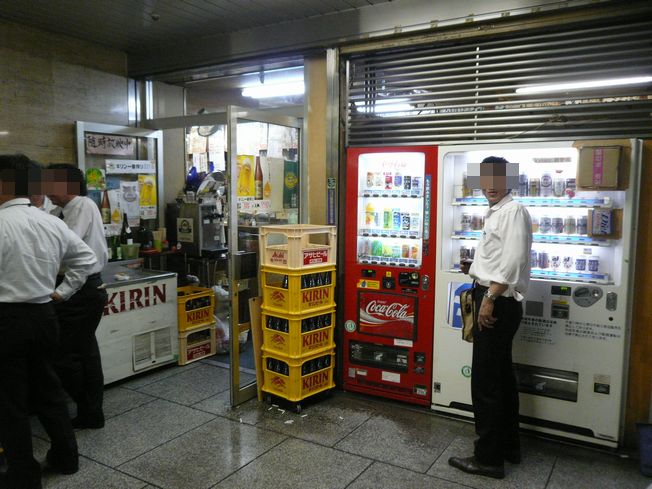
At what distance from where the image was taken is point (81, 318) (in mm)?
3613

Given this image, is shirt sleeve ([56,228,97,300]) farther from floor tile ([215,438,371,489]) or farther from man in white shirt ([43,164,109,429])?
floor tile ([215,438,371,489])

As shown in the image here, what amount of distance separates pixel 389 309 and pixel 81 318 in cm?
236

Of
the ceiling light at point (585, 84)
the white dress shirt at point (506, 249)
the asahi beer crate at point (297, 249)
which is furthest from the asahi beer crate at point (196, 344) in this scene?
the ceiling light at point (585, 84)

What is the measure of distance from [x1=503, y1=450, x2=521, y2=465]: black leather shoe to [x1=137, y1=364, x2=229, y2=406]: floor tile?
241 centimetres

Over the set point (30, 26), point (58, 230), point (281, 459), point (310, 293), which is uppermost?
point (30, 26)

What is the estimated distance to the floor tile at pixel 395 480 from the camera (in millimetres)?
3049

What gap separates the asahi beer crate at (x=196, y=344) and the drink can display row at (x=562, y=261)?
334 centimetres

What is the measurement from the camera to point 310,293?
162 inches

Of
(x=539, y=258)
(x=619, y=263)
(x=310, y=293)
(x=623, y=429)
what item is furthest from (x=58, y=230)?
(x=623, y=429)

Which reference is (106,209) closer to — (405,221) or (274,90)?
(274,90)

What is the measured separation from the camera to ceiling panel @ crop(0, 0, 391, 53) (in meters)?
4.28

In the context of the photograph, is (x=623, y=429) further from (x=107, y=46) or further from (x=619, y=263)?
(x=107, y=46)

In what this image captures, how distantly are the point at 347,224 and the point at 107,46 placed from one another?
11.7ft

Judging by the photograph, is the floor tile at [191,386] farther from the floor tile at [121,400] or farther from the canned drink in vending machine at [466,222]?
the canned drink in vending machine at [466,222]
